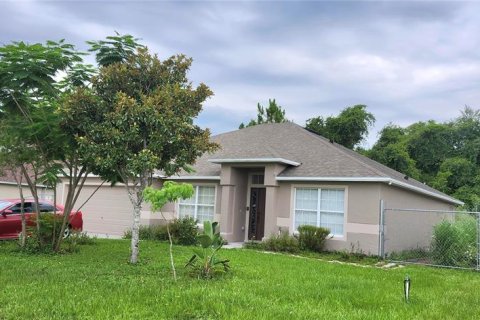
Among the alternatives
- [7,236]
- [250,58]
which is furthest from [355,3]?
[7,236]

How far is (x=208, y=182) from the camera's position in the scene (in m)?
19.1

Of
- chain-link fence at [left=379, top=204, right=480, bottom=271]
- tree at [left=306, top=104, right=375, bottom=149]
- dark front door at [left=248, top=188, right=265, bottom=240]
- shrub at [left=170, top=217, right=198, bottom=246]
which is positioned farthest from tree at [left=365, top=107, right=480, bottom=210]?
shrub at [left=170, top=217, right=198, bottom=246]

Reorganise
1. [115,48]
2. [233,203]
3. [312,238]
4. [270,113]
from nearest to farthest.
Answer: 1. [115,48]
2. [312,238]
3. [233,203]
4. [270,113]

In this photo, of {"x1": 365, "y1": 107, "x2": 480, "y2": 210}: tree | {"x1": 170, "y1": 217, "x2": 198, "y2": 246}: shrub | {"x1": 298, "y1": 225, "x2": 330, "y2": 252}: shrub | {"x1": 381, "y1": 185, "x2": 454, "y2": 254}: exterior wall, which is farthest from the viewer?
{"x1": 365, "y1": 107, "x2": 480, "y2": 210}: tree

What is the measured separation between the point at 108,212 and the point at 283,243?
391 inches

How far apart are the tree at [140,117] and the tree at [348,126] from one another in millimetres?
23940

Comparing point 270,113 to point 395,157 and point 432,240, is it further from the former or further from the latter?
point 432,240

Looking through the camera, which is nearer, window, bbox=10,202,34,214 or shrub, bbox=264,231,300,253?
shrub, bbox=264,231,300,253

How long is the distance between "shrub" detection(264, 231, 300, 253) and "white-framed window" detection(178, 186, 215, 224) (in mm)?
3637

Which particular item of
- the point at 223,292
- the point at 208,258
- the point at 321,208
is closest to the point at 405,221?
the point at 321,208

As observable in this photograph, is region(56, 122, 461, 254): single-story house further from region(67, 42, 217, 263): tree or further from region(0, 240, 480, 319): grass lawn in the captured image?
region(67, 42, 217, 263): tree

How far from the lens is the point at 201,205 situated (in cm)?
1944

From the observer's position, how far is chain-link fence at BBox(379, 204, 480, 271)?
45.8 ft

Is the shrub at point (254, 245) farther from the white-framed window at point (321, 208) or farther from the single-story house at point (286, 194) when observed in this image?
the white-framed window at point (321, 208)
